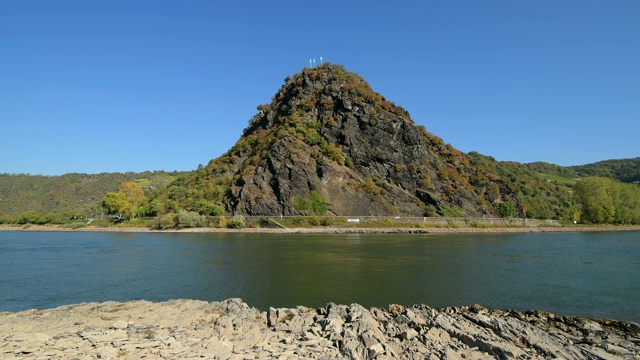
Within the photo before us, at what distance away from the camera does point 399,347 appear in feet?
48.2

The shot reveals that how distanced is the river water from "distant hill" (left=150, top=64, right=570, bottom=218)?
164 ft

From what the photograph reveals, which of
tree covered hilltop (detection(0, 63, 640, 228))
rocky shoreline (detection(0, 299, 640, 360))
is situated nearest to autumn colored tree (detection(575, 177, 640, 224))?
tree covered hilltop (detection(0, 63, 640, 228))

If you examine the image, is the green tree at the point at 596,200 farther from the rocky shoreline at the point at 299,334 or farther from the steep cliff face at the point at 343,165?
the rocky shoreline at the point at 299,334

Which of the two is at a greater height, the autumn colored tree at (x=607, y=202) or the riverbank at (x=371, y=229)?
the autumn colored tree at (x=607, y=202)

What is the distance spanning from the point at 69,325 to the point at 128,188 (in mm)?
111237

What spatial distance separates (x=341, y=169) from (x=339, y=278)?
76.6 meters

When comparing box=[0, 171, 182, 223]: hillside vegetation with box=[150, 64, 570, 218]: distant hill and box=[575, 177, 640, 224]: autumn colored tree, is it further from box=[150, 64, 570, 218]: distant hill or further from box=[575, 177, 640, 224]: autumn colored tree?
box=[575, 177, 640, 224]: autumn colored tree

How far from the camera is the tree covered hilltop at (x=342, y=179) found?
3905 inches

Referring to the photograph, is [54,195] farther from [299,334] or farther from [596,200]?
[596,200]

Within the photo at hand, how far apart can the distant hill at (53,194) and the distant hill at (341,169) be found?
53.5 metres

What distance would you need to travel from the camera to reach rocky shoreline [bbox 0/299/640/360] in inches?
540

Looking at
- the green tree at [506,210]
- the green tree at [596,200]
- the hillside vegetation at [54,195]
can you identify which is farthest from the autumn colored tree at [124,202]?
the green tree at [596,200]

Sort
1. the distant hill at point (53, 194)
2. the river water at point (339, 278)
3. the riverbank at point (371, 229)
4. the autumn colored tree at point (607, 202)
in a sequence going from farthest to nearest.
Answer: the distant hill at point (53, 194)
the autumn colored tree at point (607, 202)
the riverbank at point (371, 229)
the river water at point (339, 278)

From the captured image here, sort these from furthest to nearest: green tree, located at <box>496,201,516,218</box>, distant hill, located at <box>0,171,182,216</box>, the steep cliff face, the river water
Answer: distant hill, located at <box>0,171,182,216</box>
green tree, located at <box>496,201,516,218</box>
the steep cliff face
the river water
